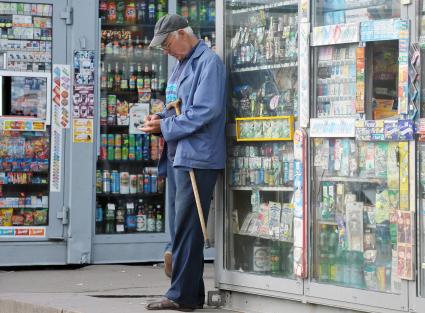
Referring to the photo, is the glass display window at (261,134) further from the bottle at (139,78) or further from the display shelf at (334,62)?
the bottle at (139,78)

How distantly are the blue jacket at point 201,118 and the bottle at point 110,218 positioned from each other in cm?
348

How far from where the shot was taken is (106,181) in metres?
9.78

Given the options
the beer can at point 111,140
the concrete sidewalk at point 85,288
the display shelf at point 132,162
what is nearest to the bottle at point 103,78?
the beer can at point 111,140

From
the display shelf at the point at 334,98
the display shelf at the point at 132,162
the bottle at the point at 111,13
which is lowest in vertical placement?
the display shelf at the point at 132,162

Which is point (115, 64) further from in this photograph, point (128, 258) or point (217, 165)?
point (217, 165)

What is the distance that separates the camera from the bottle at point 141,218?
9.83 metres

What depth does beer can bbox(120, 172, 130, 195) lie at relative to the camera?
9.85 m

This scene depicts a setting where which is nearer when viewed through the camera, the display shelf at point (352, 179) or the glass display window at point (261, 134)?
the display shelf at point (352, 179)

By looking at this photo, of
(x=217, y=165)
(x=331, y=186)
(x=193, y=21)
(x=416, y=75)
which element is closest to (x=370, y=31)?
(x=416, y=75)

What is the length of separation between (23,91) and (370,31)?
15.3 ft

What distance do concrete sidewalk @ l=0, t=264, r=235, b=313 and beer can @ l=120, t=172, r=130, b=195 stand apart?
0.75 meters

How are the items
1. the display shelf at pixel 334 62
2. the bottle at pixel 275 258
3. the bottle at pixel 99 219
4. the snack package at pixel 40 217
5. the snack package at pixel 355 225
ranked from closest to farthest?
the snack package at pixel 355 225, the display shelf at pixel 334 62, the bottle at pixel 275 258, the snack package at pixel 40 217, the bottle at pixel 99 219

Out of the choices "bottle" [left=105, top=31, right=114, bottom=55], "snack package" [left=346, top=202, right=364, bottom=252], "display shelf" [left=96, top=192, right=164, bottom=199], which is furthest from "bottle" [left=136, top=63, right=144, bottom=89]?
"snack package" [left=346, top=202, right=364, bottom=252]

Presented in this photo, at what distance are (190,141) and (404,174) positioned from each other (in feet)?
4.83
